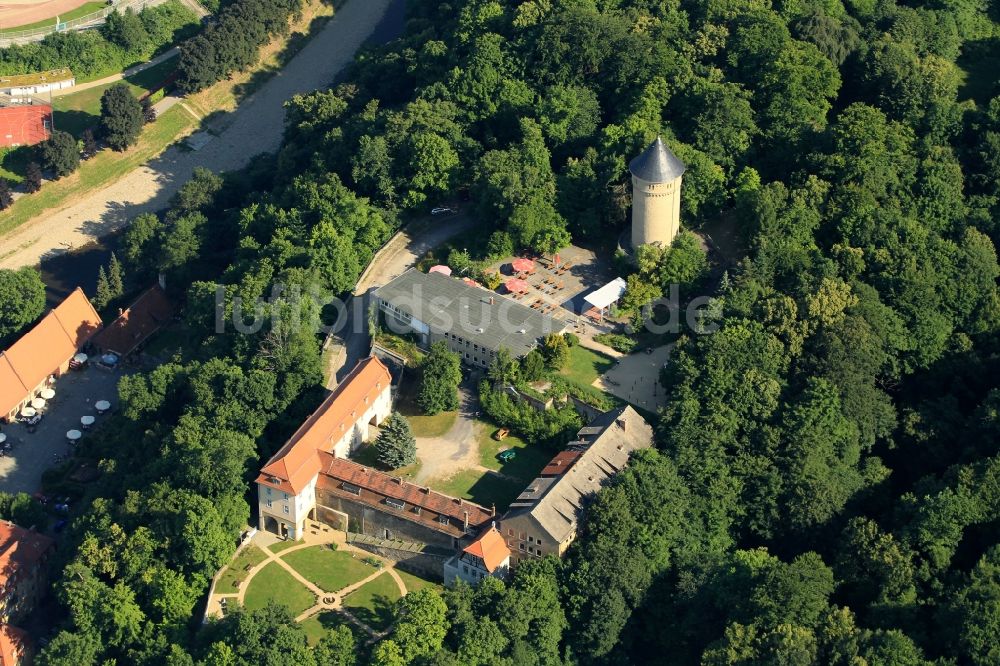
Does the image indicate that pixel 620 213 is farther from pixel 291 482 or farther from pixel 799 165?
pixel 291 482

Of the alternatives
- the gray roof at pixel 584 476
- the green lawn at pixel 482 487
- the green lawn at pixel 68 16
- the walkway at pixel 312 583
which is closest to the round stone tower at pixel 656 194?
the gray roof at pixel 584 476

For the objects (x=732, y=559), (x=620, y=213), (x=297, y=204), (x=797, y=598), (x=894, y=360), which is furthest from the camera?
(x=297, y=204)

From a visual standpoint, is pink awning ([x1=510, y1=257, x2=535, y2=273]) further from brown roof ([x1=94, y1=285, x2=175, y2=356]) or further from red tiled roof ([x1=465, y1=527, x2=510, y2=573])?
brown roof ([x1=94, y1=285, x2=175, y2=356])

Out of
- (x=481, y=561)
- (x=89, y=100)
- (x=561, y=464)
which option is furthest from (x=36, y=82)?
(x=481, y=561)

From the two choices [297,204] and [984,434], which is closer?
[984,434]

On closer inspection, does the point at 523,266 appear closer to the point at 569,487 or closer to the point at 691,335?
the point at 691,335

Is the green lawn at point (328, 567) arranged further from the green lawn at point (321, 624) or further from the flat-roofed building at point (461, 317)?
the flat-roofed building at point (461, 317)

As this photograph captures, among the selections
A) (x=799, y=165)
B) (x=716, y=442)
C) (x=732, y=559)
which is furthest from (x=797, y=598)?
(x=799, y=165)
